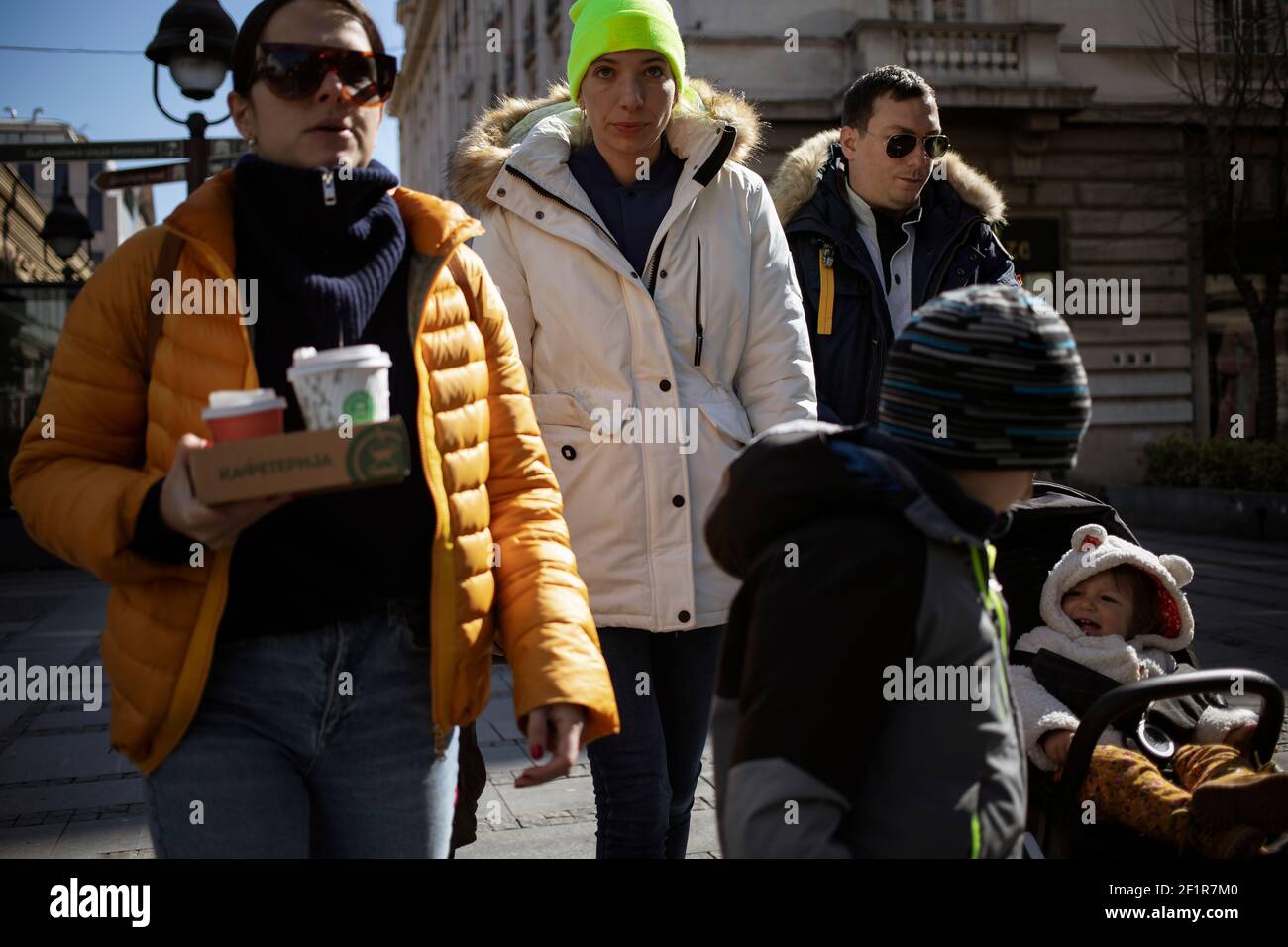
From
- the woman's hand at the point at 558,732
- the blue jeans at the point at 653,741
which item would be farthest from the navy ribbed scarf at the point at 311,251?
the blue jeans at the point at 653,741

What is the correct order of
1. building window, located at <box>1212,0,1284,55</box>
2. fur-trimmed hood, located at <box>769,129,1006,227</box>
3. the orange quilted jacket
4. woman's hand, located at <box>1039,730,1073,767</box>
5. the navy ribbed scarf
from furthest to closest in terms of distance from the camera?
building window, located at <box>1212,0,1284,55</box>
fur-trimmed hood, located at <box>769,129,1006,227</box>
woman's hand, located at <box>1039,730,1073,767</box>
the navy ribbed scarf
the orange quilted jacket

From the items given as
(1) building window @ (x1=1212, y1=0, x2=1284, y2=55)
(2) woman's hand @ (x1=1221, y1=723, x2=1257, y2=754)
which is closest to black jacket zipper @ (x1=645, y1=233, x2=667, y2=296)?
(2) woman's hand @ (x1=1221, y1=723, x2=1257, y2=754)

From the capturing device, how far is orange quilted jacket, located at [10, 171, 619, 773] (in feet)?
Result: 5.83

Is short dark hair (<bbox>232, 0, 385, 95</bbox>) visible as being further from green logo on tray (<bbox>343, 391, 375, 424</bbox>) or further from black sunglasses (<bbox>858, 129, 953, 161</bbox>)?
black sunglasses (<bbox>858, 129, 953, 161</bbox>)

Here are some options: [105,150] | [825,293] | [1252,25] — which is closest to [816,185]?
[825,293]

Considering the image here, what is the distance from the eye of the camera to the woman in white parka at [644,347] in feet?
9.57

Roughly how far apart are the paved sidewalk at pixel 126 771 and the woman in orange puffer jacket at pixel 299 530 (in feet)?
4.51

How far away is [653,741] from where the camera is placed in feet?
9.37

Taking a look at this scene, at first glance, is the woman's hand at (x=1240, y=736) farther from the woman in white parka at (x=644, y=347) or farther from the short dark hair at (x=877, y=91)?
the short dark hair at (x=877, y=91)

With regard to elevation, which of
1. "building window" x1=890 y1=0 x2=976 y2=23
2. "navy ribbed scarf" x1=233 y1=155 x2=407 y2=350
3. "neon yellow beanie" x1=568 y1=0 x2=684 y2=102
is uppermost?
"building window" x1=890 y1=0 x2=976 y2=23

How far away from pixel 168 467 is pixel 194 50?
711cm

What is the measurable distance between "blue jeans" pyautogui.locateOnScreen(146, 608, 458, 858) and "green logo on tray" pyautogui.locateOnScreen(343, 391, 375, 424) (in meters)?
0.35

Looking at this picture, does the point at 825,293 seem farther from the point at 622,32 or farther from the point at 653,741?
the point at 653,741
